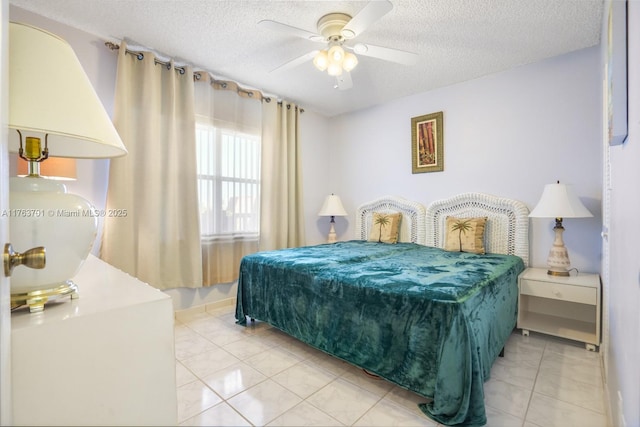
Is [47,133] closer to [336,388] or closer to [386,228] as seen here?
[336,388]

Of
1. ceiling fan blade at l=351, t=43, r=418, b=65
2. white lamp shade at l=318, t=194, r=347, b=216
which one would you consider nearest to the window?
white lamp shade at l=318, t=194, r=347, b=216

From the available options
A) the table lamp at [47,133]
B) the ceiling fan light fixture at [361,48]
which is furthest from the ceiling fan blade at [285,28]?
the table lamp at [47,133]

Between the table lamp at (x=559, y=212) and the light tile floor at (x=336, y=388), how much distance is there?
61cm

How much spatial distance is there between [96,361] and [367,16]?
6.57 feet

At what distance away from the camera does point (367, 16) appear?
173 cm

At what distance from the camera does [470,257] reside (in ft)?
8.50

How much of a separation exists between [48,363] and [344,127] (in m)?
A: 4.18

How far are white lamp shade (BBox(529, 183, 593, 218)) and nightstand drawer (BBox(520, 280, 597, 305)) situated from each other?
1.77ft

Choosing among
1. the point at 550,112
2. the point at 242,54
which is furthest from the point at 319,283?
the point at 550,112

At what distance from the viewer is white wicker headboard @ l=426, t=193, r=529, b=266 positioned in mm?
2775

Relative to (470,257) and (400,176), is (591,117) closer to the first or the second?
(470,257)

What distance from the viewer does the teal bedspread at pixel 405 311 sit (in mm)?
1388

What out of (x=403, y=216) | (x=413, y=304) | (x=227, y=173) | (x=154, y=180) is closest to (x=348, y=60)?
(x=413, y=304)

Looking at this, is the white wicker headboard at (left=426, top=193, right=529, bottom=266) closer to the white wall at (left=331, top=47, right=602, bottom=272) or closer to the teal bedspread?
the white wall at (left=331, top=47, right=602, bottom=272)
